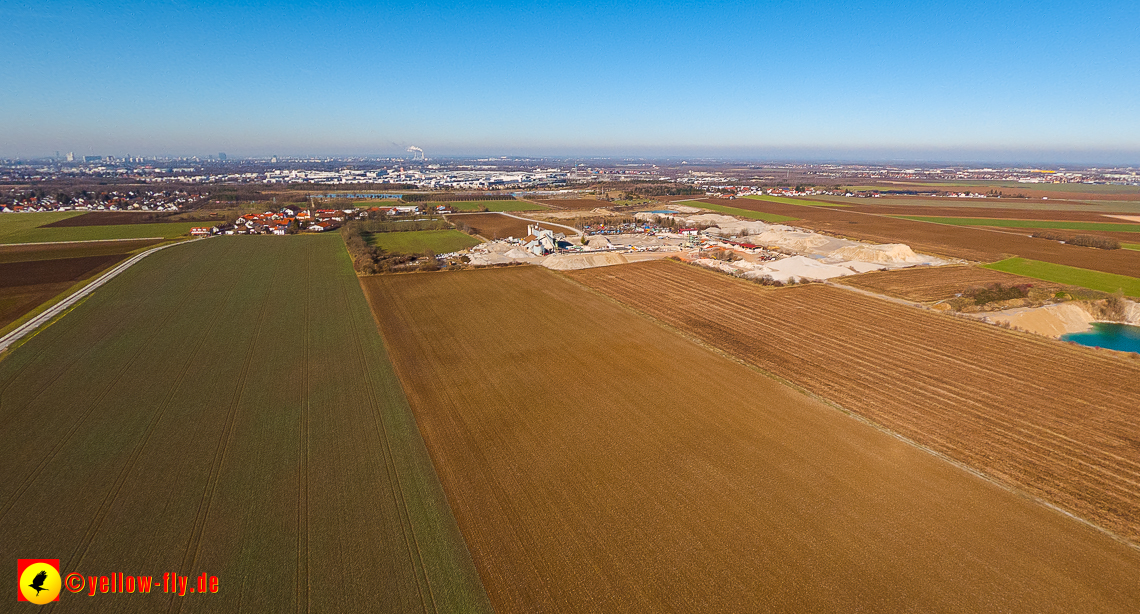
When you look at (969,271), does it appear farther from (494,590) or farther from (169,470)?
(169,470)

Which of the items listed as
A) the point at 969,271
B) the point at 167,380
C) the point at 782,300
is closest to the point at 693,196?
the point at 969,271

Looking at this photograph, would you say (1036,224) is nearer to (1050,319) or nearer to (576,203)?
(1050,319)

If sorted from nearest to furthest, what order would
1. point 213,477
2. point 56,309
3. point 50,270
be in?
point 213,477 → point 56,309 → point 50,270

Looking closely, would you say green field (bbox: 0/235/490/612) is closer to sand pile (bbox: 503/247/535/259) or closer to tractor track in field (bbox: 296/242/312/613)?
tractor track in field (bbox: 296/242/312/613)

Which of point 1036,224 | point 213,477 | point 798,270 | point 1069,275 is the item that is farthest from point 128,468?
point 1036,224

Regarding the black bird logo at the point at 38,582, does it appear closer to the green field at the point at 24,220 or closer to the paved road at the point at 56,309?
the paved road at the point at 56,309

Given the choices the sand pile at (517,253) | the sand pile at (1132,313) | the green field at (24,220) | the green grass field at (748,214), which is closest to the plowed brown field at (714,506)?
the sand pile at (1132,313)
